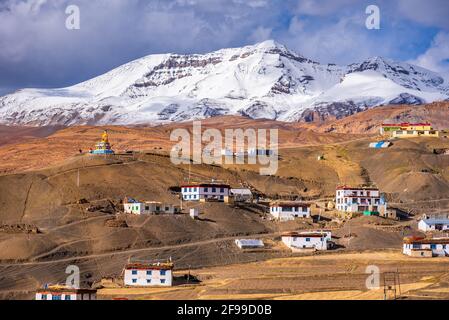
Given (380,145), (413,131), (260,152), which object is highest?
(413,131)

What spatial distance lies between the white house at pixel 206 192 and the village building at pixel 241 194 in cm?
171

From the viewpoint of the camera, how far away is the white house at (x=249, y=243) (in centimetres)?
7069

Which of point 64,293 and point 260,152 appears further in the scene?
point 260,152

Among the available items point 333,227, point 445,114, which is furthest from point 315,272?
point 445,114

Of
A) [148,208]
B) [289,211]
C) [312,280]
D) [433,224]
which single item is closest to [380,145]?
[433,224]

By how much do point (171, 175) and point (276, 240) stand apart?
20647mm

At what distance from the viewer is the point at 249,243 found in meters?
71.3

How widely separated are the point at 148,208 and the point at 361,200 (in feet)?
74.4

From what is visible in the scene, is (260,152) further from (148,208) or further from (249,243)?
(249,243)

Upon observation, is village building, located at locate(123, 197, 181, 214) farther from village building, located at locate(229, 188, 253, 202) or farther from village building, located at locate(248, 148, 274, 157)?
village building, located at locate(248, 148, 274, 157)

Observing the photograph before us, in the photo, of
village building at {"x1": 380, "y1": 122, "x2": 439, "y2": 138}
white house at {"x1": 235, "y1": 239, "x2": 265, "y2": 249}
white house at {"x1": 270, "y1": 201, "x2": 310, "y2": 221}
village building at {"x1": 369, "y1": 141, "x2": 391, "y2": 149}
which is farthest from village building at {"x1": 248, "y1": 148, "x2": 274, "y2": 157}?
white house at {"x1": 235, "y1": 239, "x2": 265, "y2": 249}

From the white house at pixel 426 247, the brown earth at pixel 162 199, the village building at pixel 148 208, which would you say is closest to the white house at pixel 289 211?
the brown earth at pixel 162 199

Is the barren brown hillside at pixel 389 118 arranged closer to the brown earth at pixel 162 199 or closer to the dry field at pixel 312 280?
the brown earth at pixel 162 199

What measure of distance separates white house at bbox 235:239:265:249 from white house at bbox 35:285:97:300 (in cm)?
2059
